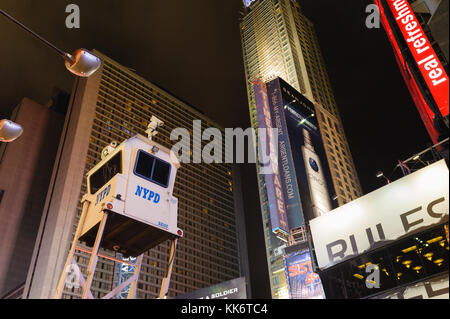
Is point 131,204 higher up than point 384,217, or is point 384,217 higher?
point 384,217

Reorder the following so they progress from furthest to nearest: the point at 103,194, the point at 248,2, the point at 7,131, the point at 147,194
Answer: the point at 248,2, the point at 7,131, the point at 147,194, the point at 103,194

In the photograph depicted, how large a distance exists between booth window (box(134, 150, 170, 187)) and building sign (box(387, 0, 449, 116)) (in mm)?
12003

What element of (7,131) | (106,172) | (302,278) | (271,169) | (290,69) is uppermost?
(290,69)

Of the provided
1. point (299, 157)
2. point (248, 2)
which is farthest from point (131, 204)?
point (248, 2)

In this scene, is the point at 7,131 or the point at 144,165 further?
the point at 7,131

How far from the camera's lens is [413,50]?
62.4ft

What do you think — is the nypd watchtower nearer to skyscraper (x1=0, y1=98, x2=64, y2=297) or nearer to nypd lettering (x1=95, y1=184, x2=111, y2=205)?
nypd lettering (x1=95, y1=184, x2=111, y2=205)

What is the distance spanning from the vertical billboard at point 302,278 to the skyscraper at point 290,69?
15665 millimetres

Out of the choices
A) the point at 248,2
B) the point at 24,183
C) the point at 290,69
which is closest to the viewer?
the point at 290,69

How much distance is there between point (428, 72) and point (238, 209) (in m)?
137

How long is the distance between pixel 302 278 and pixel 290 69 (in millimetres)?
48054

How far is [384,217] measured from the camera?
1802 centimetres

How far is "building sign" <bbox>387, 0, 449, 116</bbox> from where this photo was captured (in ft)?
56.4

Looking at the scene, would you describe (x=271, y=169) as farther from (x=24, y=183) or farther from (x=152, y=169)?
(x=24, y=183)
